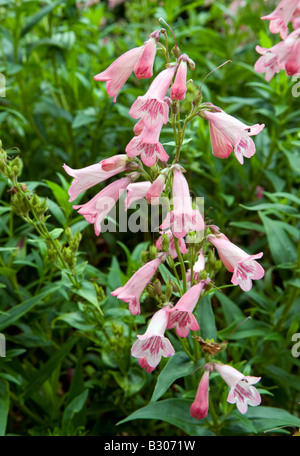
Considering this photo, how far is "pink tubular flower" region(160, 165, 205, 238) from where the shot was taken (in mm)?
1133

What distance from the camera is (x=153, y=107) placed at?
3.81ft

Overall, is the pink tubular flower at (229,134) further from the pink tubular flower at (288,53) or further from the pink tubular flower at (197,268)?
the pink tubular flower at (197,268)

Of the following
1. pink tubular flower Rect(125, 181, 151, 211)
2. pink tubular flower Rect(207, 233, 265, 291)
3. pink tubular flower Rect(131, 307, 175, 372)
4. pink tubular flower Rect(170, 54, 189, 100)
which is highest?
pink tubular flower Rect(170, 54, 189, 100)

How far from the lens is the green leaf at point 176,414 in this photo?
4.59ft

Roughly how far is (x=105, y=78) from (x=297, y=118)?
1.85 metres

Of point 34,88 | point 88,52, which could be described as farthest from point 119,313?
point 88,52

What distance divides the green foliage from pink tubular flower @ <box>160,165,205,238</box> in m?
0.25

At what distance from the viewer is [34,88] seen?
2826 mm

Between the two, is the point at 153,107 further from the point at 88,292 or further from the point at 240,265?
the point at 88,292

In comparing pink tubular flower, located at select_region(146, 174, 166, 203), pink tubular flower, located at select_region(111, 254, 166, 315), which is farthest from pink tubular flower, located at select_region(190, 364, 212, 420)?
pink tubular flower, located at select_region(146, 174, 166, 203)

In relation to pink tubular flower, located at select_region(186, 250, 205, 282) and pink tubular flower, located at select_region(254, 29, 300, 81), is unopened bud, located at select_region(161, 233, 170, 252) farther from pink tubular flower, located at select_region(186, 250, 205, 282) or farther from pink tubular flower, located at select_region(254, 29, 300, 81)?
pink tubular flower, located at select_region(254, 29, 300, 81)

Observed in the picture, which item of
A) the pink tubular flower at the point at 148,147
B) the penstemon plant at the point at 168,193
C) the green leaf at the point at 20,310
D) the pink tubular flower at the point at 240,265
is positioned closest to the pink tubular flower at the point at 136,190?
the penstemon plant at the point at 168,193

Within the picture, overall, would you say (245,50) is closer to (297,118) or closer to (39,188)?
(297,118)

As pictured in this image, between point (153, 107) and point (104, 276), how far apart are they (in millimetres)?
996
